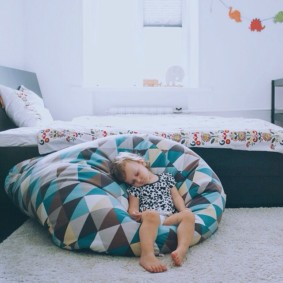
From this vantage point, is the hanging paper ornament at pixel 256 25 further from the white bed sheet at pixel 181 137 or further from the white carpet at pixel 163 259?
the white carpet at pixel 163 259

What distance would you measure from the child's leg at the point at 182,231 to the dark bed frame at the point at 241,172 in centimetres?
65

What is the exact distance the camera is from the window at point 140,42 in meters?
4.26

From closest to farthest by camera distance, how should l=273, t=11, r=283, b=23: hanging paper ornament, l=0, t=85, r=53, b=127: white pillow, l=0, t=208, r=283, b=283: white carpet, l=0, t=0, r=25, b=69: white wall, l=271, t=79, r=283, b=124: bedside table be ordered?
1. l=0, t=208, r=283, b=283: white carpet
2. l=0, t=85, r=53, b=127: white pillow
3. l=0, t=0, r=25, b=69: white wall
4. l=271, t=79, r=283, b=124: bedside table
5. l=273, t=11, r=283, b=23: hanging paper ornament

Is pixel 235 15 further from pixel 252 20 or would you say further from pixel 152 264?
pixel 152 264

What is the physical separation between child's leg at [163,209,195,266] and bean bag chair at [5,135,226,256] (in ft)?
0.12

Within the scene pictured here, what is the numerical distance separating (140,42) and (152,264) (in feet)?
11.0

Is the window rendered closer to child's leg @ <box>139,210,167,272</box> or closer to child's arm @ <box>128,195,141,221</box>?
child's arm @ <box>128,195,141,221</box>

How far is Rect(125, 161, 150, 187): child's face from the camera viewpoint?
173 centimetres

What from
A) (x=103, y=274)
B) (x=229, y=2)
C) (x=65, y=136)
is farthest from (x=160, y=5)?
(x=103, y=274)

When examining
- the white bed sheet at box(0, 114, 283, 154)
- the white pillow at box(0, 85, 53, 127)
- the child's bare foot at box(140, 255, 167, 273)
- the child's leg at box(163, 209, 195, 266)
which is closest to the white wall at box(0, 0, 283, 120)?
the white pillow at box(0, 85, 53, 127)

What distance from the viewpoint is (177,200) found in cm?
178

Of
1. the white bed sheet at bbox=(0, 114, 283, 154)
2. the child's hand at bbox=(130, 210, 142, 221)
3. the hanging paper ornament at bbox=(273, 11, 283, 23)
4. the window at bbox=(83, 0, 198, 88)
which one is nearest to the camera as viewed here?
the child's hand at bbox=(130, 210, 142, 221)

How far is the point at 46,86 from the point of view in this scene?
13.4 ft

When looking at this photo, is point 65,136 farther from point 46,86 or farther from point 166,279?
point 46,86
